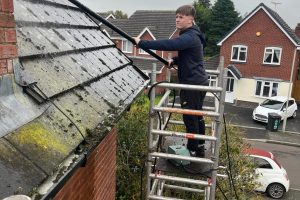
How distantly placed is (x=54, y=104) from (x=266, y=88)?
26.3 m

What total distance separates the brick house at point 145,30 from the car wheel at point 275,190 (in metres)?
18.5

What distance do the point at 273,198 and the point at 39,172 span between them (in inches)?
477

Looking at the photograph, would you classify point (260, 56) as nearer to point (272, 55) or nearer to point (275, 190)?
point (272, 55)

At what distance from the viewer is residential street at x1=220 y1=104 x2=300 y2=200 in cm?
1392

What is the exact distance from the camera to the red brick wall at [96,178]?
2.90 m

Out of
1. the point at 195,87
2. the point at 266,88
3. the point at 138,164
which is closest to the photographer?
the point at 195,87

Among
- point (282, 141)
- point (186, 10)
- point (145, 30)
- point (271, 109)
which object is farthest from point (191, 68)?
point (145, 30)

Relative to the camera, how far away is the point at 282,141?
61.9 feet

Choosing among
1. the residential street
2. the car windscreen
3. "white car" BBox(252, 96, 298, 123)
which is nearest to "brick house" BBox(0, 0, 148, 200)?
→ the residential street

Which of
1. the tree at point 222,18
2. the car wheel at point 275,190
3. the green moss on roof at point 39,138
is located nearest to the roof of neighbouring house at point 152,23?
the tree at point 222,18

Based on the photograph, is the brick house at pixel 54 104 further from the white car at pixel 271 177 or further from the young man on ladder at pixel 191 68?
the white car at pixel 271 177

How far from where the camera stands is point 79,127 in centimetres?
256

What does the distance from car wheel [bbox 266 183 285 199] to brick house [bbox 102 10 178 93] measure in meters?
18.5

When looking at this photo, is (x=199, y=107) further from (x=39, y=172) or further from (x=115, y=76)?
(x=39, y=172)
